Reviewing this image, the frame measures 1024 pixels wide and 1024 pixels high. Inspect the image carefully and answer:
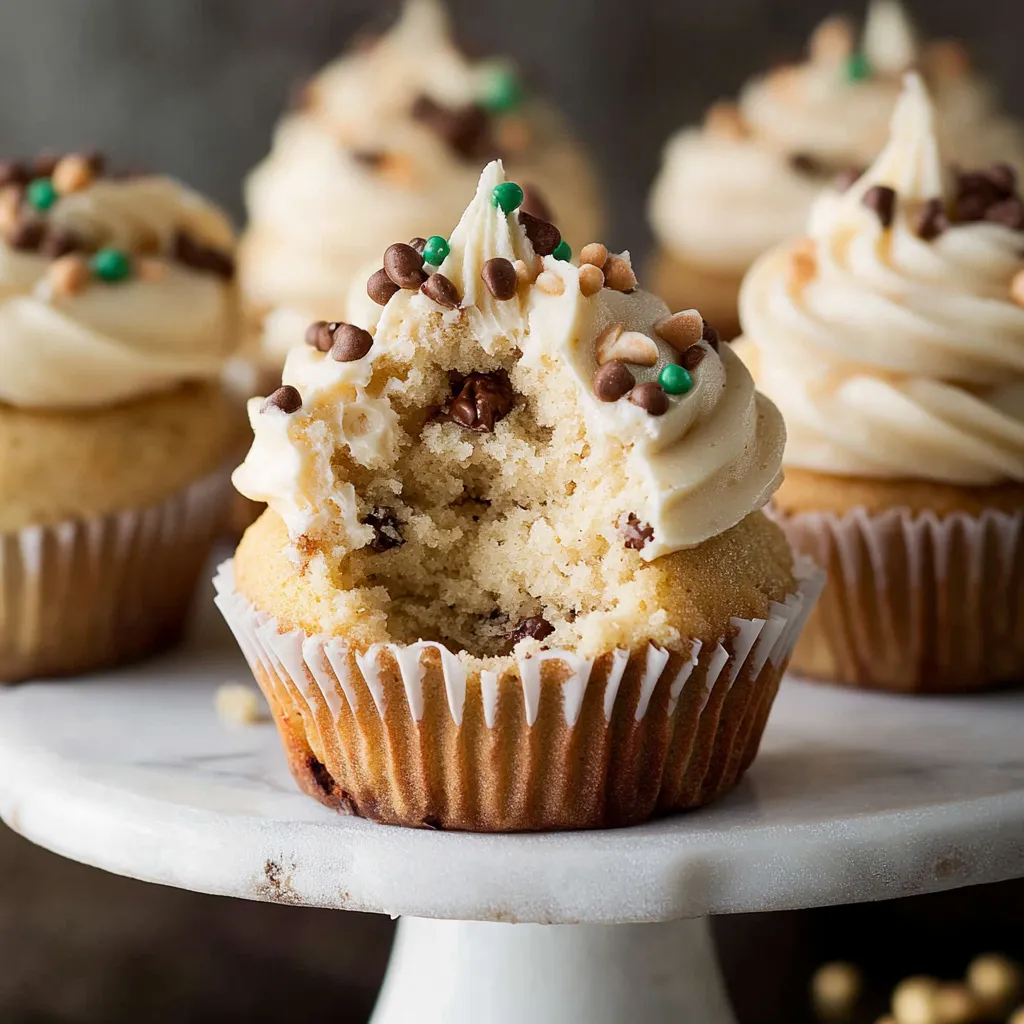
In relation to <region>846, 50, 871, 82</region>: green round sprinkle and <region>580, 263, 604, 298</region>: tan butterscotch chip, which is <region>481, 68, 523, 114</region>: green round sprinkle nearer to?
<region>846, 50, 871, 82</region>: green round sprinkle

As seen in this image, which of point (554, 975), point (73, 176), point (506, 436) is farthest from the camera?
point (73, 176)

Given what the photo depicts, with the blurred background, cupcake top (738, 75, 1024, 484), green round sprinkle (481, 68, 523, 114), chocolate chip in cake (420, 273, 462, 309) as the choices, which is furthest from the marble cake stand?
the blurred background

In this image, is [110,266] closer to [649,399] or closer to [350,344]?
[350,344]

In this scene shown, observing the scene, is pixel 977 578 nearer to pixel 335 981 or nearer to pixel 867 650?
pixel 867 650

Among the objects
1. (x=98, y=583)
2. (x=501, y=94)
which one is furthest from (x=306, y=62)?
(x=98, y=583)

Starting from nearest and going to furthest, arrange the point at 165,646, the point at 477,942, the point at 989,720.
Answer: the point at 477,942, the point at 989,720, the point at 165,646

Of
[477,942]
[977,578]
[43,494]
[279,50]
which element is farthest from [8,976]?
[279,50]
